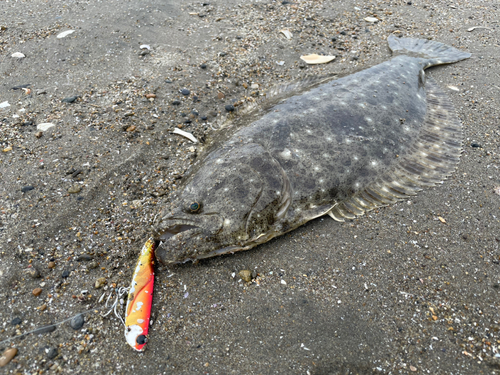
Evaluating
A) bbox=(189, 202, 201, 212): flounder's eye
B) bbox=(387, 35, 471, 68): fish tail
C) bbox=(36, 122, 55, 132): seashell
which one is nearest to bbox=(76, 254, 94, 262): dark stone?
bbox=(189, 202, 201, 212): flounder's eye

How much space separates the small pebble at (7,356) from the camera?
2.10m

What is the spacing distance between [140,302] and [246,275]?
86 cm

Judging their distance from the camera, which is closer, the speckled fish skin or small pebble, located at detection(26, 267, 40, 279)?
small pebble, located at detection(26, 267, 40, 279)

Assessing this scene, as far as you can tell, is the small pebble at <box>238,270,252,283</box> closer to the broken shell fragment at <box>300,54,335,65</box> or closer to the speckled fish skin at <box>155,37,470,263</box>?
the speckled fish skin at <box>155,37,470,263</box>

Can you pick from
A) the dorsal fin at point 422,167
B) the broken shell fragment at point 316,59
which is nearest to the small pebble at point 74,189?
the dorsal fin at point 422,167

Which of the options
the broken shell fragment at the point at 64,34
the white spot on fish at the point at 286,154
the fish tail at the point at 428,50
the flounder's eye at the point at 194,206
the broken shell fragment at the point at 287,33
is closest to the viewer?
the flounder's eye at the point at 194,206

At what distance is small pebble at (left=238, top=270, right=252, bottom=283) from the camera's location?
8.70 feet

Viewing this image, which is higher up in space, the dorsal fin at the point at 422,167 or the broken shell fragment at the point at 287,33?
the broken shell fragment at the point at 287,33

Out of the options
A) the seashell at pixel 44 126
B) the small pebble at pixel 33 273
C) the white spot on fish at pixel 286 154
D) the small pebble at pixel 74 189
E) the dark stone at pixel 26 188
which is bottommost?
the small pebble at pixel 33 273

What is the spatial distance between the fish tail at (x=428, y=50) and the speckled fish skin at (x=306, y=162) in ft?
4.06

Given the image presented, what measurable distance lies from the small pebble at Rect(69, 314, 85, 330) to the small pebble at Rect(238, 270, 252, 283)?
1.24 m

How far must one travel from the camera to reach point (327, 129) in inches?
128

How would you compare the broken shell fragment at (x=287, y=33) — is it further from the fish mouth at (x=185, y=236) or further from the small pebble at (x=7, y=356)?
the small pebble at (x=7, y=356)

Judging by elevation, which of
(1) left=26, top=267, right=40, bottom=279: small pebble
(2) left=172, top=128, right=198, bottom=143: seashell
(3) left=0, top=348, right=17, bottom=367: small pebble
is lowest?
(3) left=0, top=348, right=17, bottom=367: small pebble
